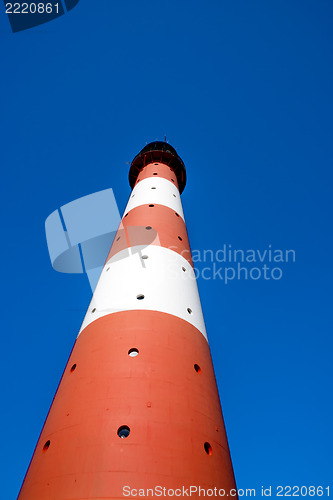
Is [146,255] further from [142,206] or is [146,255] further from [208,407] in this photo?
[208,407]

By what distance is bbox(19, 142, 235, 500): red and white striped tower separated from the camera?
5754 mm

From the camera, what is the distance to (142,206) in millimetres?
14508

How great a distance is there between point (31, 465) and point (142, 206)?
33.0 feet

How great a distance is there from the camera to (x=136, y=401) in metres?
6.68

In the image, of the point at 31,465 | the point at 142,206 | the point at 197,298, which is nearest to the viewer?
the point at 31,465

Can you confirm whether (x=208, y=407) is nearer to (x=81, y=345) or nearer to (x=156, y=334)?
(x=156, y=334)

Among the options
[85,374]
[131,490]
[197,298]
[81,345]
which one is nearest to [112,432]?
[131,490]

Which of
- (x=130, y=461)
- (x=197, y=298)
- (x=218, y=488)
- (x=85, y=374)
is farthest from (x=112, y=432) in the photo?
(x=197, y=298)

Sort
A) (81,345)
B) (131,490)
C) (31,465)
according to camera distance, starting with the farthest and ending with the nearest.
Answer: (81,345) < (31,465) < (131,490)

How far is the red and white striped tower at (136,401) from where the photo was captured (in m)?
5.75

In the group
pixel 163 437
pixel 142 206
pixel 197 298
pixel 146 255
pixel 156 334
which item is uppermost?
pixel 142 206

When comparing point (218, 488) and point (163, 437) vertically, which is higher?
point (163, 437)

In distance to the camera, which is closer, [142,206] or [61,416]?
[61,416]

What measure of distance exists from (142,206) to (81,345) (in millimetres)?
7308
